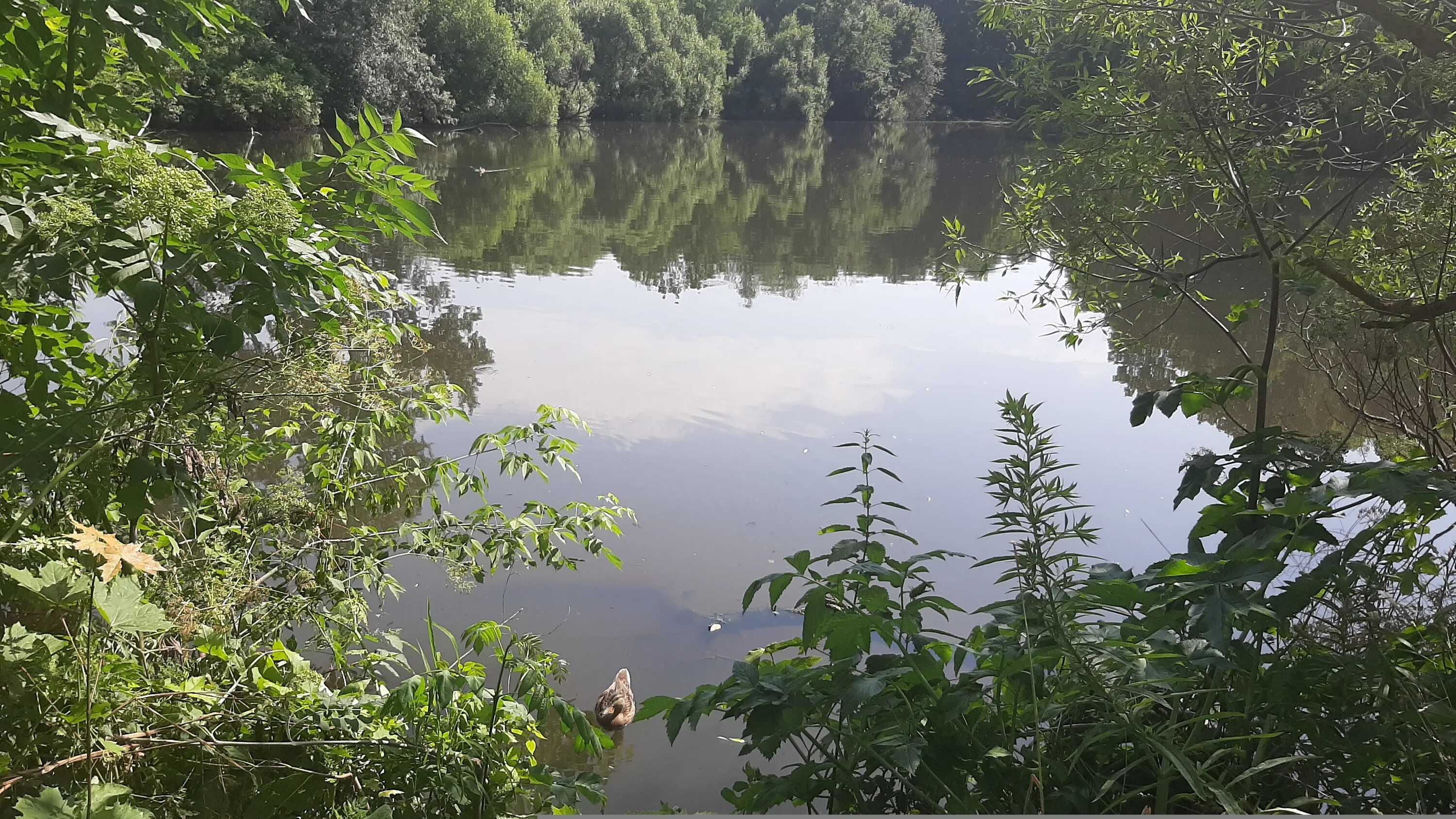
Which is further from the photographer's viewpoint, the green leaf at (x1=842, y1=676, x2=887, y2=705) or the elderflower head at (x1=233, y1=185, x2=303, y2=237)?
the elderflower head at (x1=233, y1=185, x2=303, y2=237)

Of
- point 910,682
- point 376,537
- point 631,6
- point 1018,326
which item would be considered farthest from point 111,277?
point 631,6

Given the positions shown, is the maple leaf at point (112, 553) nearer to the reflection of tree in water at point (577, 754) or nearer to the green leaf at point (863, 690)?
the green leaf at point (863, 690)

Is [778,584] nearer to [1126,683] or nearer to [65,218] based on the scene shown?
[1126,683]

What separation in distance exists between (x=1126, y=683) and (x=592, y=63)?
3983cm

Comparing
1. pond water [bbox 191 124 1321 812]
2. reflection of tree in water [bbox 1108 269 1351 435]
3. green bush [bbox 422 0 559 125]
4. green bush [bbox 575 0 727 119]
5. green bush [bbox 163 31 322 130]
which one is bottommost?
pond water [bbox 191 124 1321 812]

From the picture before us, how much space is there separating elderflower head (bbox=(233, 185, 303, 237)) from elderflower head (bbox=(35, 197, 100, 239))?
0.67 ft

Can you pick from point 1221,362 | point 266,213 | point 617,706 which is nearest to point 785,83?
point 1221,362

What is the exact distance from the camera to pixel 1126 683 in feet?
4.19

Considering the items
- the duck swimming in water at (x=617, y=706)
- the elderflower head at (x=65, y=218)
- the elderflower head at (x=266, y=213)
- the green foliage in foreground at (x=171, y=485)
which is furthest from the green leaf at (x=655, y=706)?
the duck swimming in water at (x=617, y=706)

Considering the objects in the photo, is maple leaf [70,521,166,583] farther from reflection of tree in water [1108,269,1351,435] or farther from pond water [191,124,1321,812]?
reflection of tree in water [1108,269,1351,435]

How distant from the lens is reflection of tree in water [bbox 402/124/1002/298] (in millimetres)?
11734

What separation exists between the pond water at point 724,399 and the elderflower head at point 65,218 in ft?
7.65

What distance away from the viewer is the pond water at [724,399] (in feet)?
13.4

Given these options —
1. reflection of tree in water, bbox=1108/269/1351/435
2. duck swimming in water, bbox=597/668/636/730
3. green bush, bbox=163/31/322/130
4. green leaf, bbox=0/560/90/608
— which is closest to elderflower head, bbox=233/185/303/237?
green leaf, bbox=0/560/90/608
